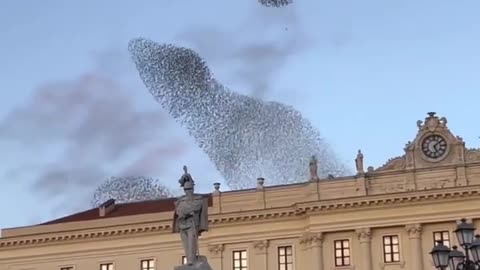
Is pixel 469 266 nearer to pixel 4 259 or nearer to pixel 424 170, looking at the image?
pixel 424 170

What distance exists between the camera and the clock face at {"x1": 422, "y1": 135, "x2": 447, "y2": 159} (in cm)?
4956

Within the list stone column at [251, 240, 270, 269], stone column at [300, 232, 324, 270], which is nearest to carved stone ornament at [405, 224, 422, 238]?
stone column at [300, 232, 324, 270]

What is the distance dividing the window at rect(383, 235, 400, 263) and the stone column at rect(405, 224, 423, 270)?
2.74 feet

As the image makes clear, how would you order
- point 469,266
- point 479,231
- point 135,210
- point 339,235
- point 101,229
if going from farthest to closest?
point 135,210, point 101,229, point 339,235, point 479,231, point 469,266

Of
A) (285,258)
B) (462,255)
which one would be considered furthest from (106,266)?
(462,255)

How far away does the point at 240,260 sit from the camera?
2062 inches

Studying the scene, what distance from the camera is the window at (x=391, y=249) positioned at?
4916 cm

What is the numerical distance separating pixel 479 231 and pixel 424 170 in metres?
4.30

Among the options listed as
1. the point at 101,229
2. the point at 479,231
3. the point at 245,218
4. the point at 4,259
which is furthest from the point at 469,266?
the point at 4,259

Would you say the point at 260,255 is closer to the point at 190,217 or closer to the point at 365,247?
the point at 365,247

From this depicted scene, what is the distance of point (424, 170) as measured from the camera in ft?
162

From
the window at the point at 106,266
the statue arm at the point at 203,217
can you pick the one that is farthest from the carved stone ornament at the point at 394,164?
the statue arm at the point at 203,217

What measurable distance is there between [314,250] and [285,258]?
2129 millimetres

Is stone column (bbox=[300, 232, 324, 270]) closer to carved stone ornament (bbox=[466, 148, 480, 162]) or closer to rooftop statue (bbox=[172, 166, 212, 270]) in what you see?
carved stone ornament (bbox=[466, 148, 480, 162])
